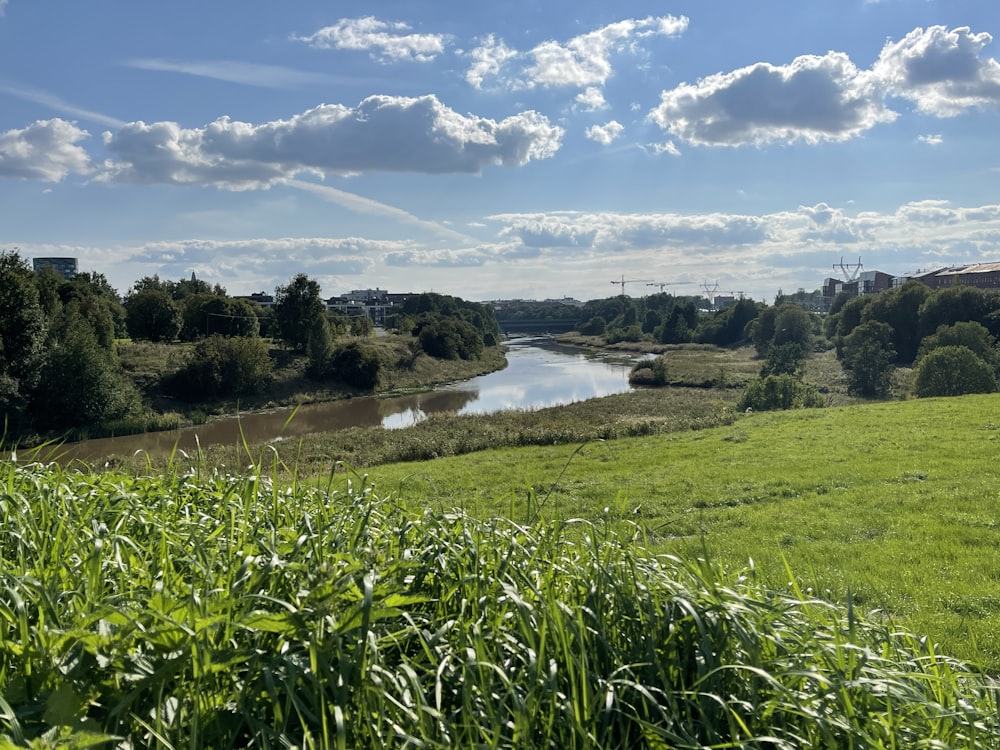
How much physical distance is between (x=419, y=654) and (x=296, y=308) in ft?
169

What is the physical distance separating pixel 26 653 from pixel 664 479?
439 inches

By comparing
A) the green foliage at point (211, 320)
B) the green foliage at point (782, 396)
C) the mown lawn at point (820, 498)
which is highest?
the green foliage at point (211, 320)

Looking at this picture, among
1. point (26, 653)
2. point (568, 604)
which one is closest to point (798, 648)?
point (568, 604)

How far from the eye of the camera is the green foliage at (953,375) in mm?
28344

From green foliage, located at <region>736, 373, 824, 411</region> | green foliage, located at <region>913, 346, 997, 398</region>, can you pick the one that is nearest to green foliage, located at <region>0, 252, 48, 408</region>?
green foliage, located at <region>736, 373, 824, 411</region>

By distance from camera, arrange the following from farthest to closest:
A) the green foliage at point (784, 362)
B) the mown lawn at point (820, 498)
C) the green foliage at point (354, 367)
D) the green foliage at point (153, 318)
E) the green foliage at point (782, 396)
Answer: the green foliage at point (153, 318)
the green foliage at point (354, 367)
the green foliage at point (784, 362)
the green foliage at point (782, 396)
the mown lawn at point (820, 498)

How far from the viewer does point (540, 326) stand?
153875 millimetres

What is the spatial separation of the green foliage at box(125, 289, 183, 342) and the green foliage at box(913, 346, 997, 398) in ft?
164


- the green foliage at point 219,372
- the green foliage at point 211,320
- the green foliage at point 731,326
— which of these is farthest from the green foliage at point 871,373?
the green foliage at point 731,326

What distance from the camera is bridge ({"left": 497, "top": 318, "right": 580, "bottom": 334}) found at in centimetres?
15238

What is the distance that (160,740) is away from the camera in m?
1.76

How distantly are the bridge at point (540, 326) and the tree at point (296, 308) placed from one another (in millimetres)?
101483

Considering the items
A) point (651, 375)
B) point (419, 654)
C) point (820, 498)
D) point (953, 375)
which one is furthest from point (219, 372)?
point (419, 654)

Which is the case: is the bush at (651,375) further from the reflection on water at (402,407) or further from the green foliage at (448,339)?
the green foliage at (448,339)
